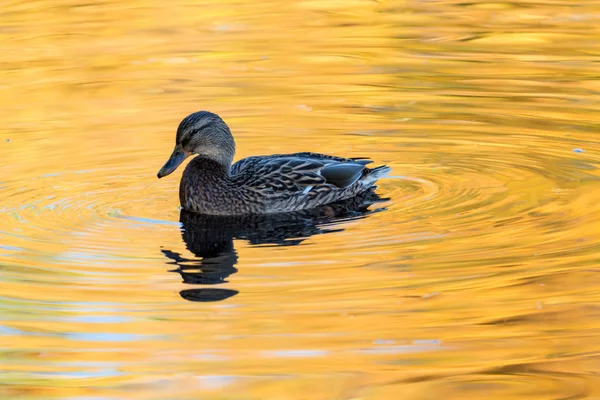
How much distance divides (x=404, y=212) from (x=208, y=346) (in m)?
3.42

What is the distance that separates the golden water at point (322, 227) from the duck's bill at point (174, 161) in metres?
0.33

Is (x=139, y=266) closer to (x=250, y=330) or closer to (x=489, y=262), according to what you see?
(x=250, y=330)

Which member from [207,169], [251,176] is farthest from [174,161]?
[251,176]

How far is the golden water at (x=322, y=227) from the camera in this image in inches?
265

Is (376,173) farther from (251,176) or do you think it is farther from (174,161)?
(174,161)

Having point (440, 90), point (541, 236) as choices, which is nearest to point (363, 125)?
point (440, 90)

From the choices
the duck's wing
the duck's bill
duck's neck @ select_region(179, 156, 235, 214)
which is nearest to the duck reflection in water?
duck's neck @ select_region(179, 156, 235, 214)

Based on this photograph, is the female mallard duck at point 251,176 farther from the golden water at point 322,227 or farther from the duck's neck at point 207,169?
the golden water at point 322,227

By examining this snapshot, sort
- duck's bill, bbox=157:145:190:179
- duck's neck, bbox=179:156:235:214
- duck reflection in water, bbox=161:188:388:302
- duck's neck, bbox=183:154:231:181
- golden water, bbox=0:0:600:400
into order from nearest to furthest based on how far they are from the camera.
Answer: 1. golden water, bbox=0:0:600:400
2. duck reflection in water, bbox=161:188:388:302
3. duck's neck, bbox=179:156:235:214
4. duck's bill, bbox=157:145:190:179
5. duck's neck, bbox=183:154:231:181

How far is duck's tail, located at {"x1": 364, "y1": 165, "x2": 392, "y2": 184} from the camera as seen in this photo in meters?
10.9

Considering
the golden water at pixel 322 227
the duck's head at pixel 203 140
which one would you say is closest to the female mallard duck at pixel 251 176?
the duck's head at pixel 203 140

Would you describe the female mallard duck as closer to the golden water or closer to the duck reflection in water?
the duck reflection in water

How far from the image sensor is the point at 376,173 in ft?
35.8

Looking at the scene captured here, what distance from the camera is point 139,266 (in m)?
8.63
